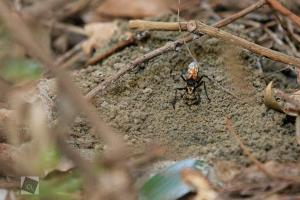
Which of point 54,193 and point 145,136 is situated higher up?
point 145,136

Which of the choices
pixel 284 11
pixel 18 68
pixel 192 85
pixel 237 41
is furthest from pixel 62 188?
pixel 18 68

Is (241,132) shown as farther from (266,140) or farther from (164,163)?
(164,163)

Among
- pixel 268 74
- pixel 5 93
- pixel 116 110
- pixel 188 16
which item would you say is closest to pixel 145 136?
pixel 116 110

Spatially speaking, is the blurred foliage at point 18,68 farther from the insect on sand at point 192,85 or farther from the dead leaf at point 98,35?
the insect on sand at point 192,85

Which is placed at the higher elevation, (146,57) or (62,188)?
(146,57)

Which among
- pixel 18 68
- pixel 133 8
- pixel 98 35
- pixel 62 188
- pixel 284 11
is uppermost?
pixel 133 8

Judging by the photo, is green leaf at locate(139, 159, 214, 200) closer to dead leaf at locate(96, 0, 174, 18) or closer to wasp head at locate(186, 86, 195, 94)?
wasp head at locate(186, 86, 195, 94)

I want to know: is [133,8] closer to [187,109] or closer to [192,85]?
[192,85]
